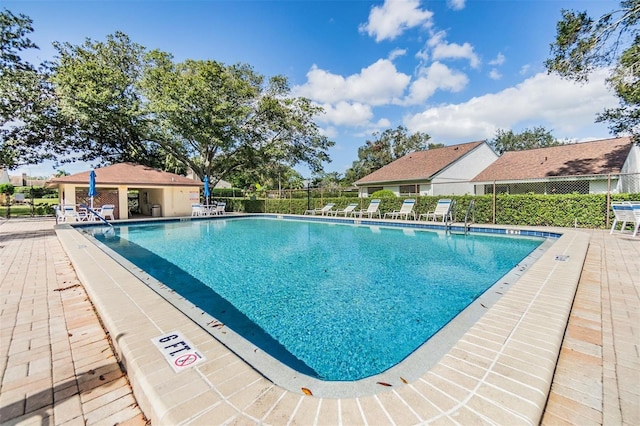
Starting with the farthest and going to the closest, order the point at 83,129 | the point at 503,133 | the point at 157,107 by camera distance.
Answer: the point at 503,133
the point at 83,129
the point at 157,107

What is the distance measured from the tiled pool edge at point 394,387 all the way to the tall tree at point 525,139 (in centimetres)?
4421

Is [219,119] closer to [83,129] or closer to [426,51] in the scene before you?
[83,129]

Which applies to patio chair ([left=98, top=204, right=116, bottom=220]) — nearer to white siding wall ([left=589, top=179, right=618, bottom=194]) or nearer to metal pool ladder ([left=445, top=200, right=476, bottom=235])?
metal pool ladder ([left=445, top=200, right=476, bottom=235])

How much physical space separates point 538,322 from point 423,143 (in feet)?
120

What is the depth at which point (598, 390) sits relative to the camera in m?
1.80

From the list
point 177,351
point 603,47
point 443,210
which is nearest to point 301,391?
point 177,351

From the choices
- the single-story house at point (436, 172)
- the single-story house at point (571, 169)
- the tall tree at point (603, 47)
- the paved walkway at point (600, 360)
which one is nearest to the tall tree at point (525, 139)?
the single-story house at point (436, 172)

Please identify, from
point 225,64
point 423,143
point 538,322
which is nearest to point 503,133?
point 423,143

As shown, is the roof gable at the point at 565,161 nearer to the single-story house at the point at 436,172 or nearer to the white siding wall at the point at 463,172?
the white siding wall at the point at 463,172

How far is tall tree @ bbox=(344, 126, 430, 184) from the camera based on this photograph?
35.9 m

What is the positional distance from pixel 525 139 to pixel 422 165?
2801cm

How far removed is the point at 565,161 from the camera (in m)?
17.8

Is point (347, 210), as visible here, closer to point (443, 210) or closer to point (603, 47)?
point (443, 210)

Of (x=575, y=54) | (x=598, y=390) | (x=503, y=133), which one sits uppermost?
(x=503, y=133)
